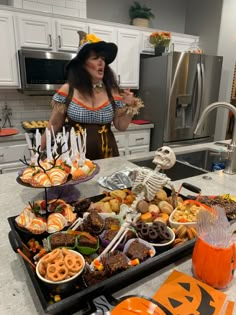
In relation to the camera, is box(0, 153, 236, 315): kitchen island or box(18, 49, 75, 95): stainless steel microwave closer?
box(0, 153, 236, 315): kitchen island

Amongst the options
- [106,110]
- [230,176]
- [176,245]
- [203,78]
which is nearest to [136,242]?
[176,245]

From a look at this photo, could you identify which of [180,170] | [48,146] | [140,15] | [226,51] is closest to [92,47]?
[48,146]

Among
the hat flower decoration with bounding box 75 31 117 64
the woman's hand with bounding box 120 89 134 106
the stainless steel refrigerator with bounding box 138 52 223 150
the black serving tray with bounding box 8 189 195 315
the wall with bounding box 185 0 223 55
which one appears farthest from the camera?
the wall with bounding box 185 0 223 55

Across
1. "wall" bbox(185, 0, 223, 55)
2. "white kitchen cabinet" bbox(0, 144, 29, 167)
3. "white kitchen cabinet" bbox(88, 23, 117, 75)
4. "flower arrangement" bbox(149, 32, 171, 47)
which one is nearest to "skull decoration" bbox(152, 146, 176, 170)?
"white kitchen cabinet" bbox(0, 144, 29, 167)

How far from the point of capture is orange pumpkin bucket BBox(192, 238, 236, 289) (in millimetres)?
587

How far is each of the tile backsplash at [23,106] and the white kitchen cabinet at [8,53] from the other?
12.5 inches

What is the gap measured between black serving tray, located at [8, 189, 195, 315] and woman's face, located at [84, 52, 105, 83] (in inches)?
42.1

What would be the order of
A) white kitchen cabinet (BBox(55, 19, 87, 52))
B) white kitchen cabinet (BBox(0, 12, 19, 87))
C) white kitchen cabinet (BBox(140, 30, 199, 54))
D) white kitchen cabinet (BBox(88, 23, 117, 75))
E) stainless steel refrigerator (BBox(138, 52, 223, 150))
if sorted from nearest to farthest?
white kitchen cabinet (BBox(0, 12, 19, 87)) → white kitchen cabinet (BBox(55, 19, 87, 52)) → white kitchen cabinet (BBox(88, 23, 117, 75)) → stainless steel refrigerator (BBox(138, 52, 223, 150)) → white kitchen cabinet (BBox(140, 30, 199, 54))

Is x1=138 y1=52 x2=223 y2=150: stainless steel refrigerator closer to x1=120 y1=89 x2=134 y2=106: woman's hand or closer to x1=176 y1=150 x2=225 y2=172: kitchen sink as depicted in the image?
x1=176 y1=150 x2=225 y2=172: kitchen sink

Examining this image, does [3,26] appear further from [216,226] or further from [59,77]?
[216,226]

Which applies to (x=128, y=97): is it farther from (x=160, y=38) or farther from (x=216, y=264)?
(x=160, y=38)

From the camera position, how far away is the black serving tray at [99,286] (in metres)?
0.50

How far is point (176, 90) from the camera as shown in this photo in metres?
2.89

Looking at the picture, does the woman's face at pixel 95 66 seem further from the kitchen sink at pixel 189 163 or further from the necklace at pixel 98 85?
the kitchen sink at pixel 189 163
